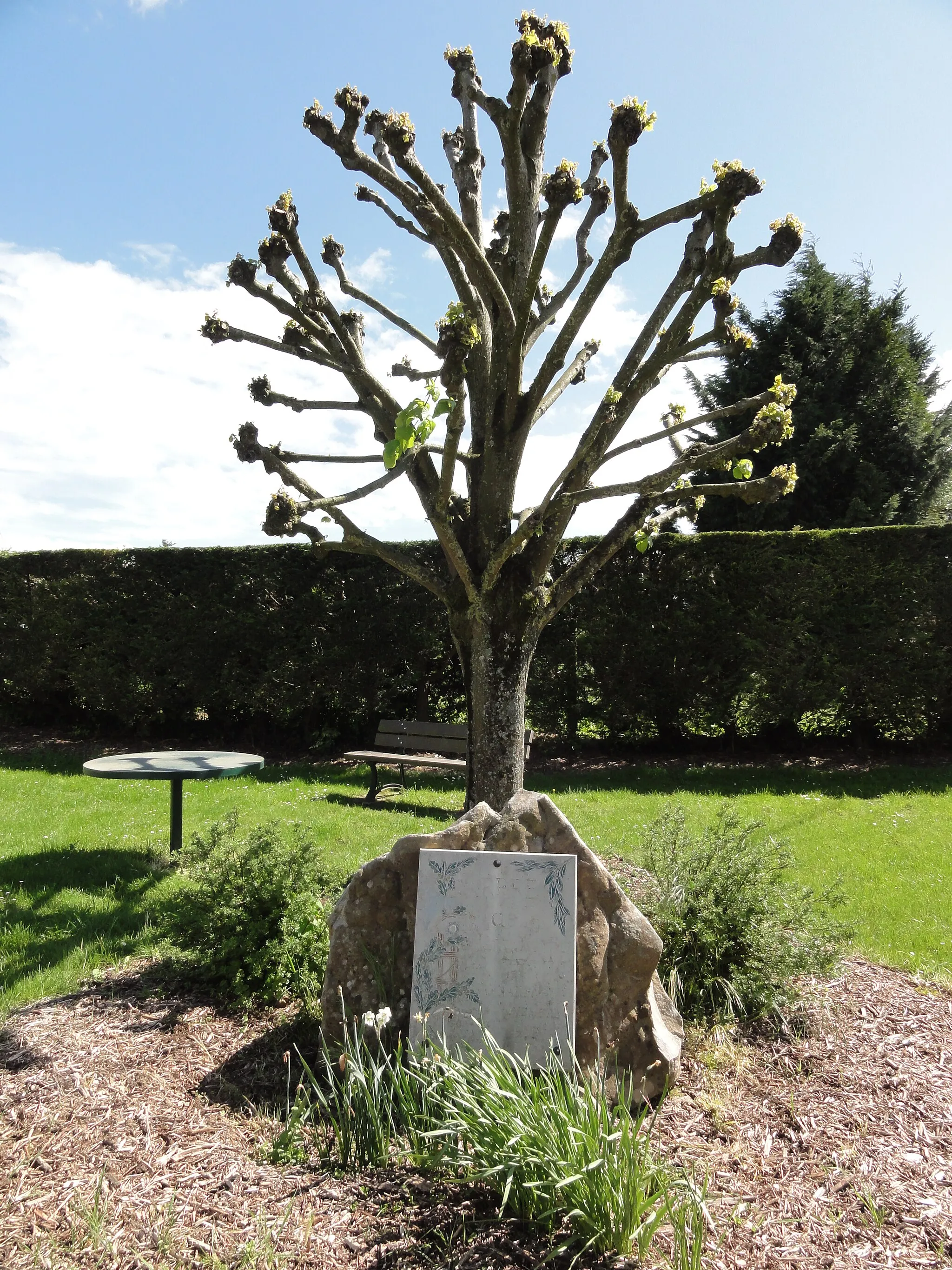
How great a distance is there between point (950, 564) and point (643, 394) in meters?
6.23

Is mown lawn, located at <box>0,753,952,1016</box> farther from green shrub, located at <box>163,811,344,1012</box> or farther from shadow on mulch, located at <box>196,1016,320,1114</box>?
shadow on mulch, located at <box>196,1016,320,1114</box>

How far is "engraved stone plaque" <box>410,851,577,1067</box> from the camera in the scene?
3189 millimetres

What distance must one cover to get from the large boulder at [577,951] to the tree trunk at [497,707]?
2.63 m

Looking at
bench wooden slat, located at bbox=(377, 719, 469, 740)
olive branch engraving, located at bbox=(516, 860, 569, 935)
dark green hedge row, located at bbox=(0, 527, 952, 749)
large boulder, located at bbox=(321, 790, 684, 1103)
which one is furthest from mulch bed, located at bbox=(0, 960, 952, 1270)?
dark green hedge row, located at bbox=(0, 527, 952, 749)

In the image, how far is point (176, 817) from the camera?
22.0 ft

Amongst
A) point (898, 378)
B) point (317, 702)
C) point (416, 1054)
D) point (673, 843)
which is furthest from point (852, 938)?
point (898, 378)

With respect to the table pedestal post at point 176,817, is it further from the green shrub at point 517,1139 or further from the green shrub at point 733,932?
the green shrub at point 733,932

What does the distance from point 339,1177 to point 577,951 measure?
3.86 feet

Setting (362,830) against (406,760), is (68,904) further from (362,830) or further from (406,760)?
(406,760)

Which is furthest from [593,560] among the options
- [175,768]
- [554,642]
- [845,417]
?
[845,417]

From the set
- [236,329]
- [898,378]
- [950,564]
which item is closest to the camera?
[236,329]

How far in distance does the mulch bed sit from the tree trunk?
272cm

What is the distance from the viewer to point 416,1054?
3115 millimetres

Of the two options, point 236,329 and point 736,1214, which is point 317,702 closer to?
point 236,329
